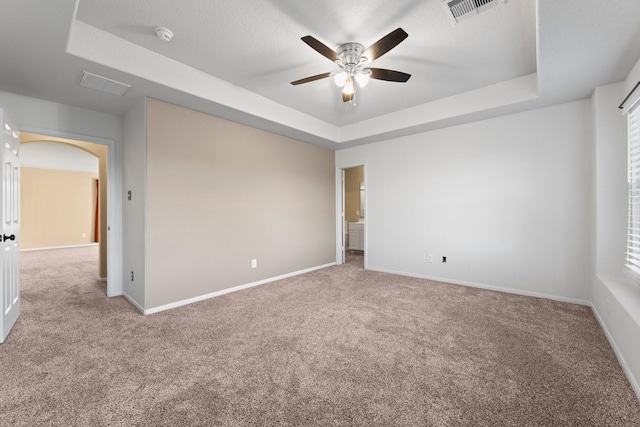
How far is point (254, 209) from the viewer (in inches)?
165

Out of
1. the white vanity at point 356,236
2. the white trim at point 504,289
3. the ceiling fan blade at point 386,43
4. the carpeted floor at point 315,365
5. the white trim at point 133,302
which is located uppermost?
the ceiling fan blade at point 386,43

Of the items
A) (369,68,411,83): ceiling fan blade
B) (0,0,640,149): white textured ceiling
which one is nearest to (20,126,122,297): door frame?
(0,0,640,149): white textured ceiling

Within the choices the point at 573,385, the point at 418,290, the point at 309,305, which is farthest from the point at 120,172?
the point at 573,385

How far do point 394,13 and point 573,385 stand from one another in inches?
115

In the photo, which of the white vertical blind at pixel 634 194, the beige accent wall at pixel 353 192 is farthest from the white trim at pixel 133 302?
the beige accent wall at pixel 353 192

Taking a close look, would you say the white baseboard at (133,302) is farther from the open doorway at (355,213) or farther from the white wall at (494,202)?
the open doorway at (355,213)

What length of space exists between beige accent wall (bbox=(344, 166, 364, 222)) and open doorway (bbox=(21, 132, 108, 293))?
663 centimetres

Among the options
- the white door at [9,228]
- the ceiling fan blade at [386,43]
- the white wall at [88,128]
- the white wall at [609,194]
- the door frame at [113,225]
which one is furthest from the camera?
the door frame at [113,225]

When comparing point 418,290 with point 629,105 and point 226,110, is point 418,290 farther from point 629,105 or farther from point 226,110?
point 226,110

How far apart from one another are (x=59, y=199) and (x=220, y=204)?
25.8 feet

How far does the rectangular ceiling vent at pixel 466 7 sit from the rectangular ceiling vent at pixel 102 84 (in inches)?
119

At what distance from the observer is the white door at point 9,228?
239 centimetres

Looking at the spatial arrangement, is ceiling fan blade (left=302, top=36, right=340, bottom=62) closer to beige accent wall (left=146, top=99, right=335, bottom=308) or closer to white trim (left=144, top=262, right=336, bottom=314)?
beige accent wall (left=146, top=99, right=335, bottom=308)

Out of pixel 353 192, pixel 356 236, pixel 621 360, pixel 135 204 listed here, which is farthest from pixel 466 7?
pixel 353 192
